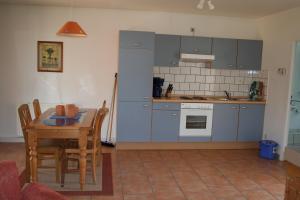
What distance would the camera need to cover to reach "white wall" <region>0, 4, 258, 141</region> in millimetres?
5203

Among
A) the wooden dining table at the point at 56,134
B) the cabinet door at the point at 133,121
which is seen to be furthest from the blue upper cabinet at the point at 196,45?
the wooden dining table at the point at 56,134

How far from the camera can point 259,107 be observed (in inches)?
217

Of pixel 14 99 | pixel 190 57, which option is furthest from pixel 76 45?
pixel 190 57

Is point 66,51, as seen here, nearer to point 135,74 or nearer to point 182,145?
point 135,74

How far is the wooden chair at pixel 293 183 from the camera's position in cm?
202

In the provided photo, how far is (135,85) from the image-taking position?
5.11 metres

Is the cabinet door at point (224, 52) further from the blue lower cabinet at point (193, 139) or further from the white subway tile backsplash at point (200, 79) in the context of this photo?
the blue lower cabinet at point (193, 139)

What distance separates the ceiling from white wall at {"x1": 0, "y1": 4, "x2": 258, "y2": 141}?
20 cm

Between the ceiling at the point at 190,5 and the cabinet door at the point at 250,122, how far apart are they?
163 centimetres

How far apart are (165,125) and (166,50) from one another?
1.30 metres

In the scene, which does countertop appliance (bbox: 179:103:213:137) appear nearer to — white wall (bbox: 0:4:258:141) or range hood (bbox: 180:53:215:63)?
range hood (bbox: 180:53:215:63)

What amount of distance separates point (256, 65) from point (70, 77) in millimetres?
3384

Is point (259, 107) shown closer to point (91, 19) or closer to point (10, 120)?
point (91, 19)

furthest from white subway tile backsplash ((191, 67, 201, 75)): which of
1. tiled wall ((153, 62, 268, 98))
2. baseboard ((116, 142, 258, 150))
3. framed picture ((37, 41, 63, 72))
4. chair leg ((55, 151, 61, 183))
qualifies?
chair leg ((55, 151, 61, 183))
